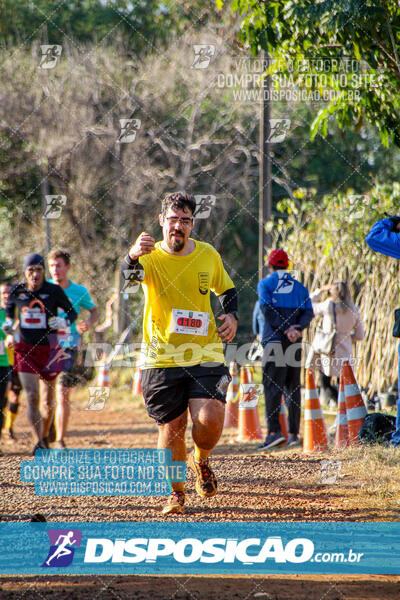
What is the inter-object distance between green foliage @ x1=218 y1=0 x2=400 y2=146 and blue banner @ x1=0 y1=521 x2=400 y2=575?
3.59 metres

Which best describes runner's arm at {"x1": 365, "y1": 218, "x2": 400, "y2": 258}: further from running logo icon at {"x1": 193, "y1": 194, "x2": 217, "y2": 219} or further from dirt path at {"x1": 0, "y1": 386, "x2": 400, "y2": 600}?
running logo icon at {"x1": 193, "y1": 194, "x2": 217, "y2": 219}

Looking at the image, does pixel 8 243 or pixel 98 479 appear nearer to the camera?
pixel 98 479

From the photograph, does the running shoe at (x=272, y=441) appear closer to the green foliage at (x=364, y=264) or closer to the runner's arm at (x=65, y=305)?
the runner's arm at (x=65, y=305)

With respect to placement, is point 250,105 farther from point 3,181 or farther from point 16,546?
point 16,546

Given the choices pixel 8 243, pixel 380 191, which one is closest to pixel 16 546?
pixel 380 191

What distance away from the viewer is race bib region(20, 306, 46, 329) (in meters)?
7.63

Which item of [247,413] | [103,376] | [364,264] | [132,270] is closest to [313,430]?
[247,413]

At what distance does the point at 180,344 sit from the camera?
196 inches

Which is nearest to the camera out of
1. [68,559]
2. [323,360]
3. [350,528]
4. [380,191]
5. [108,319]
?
[68,559]

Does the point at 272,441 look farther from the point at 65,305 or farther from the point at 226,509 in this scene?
the point at 226,509

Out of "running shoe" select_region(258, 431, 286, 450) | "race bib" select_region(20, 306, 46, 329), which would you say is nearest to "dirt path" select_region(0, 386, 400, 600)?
"running shoe" select_region(258, 431, 286, 450)

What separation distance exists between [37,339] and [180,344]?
3.06 metres

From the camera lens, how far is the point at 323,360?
388 inches

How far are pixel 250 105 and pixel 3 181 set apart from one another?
7147mm
